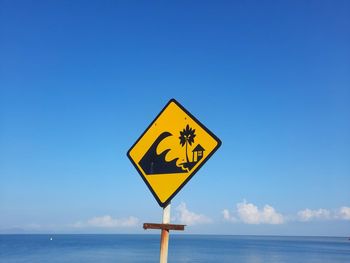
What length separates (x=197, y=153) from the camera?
3217mm

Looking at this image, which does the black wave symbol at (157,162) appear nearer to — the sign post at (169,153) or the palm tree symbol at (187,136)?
the sign post at (169,153)

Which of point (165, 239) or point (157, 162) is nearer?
point (165, 239)

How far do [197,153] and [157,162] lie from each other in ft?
1.32

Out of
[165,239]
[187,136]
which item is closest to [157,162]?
[187,136]

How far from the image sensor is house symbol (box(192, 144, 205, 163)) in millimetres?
3201

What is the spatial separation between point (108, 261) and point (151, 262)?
8.91m

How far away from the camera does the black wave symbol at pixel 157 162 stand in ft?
10.8

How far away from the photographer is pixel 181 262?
Answer: 7438cm

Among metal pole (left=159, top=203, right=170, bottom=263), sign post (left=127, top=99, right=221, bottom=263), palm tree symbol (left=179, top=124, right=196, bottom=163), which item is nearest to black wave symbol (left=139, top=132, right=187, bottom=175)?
sign post (left=127, top=99, right=221, bottom=263)

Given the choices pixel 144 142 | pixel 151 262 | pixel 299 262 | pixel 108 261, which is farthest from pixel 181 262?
pixel 144 142

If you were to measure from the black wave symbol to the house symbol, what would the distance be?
0.15m

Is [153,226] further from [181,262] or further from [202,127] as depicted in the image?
[181,262]

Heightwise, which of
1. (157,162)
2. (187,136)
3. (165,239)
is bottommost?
(165,239)

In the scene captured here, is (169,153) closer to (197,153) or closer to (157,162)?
(157,162)
